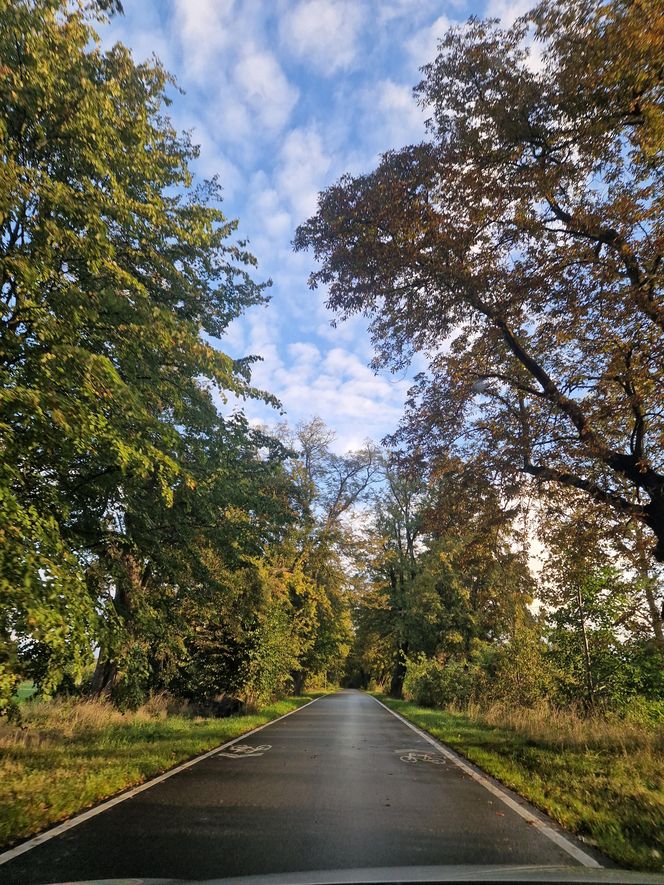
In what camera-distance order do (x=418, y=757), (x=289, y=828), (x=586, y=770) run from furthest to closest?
(x=418, y=757) → (x=586, y=770) → (x=289, y=828)

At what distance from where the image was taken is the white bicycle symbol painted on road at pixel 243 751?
9.93 metres

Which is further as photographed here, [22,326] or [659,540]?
[659,540]

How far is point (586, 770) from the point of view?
7.95 m

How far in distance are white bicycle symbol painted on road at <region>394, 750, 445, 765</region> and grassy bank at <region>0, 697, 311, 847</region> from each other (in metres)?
3.70

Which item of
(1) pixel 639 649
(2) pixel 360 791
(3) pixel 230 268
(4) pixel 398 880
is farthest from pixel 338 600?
(4) pixel 398 880

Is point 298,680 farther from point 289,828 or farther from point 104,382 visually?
point 104,382

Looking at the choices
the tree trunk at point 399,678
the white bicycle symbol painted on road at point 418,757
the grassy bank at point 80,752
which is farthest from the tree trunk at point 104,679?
the tree trunk at point 399,678

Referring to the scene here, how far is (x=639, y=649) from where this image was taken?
12.7m

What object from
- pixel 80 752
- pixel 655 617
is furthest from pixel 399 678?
pixel 80 752

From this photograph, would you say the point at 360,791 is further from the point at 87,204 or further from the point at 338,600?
the point at 338,600

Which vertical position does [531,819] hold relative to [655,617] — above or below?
below

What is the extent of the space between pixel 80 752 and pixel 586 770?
300 inches

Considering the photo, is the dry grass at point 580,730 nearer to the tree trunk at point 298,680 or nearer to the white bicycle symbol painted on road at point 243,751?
the white bicycle symbol painted on road at point 243,751

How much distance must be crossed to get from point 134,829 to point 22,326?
5.32m
